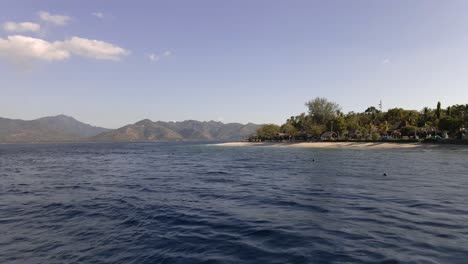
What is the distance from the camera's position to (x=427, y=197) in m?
19.9

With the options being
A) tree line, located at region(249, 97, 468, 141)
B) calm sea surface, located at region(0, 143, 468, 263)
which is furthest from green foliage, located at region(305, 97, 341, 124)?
calm sea surface, located at region(0, 143, 468, 263)

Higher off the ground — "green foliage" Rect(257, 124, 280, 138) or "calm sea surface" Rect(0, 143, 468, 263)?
"green foliage" Rect(257, 124, 280, 138)

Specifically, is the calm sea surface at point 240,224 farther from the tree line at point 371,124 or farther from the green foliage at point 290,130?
the green foliage at point 290,130

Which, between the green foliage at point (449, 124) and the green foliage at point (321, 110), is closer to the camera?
the green foliage at point (449, 124)

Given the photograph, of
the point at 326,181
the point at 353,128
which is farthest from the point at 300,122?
the point at 326,181

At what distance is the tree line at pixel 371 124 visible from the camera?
346 feet

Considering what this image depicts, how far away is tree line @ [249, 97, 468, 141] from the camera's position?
105325 millimetres

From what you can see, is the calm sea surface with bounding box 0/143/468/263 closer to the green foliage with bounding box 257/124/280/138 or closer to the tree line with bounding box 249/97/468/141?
the tree line with bounding box 249/97/468/141

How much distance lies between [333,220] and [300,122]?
162m

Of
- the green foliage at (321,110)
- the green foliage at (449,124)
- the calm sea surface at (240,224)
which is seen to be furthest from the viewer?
the green foliage at (321,110)

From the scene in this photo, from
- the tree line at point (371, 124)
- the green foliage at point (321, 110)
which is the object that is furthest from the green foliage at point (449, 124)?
the green foliage at point (321, 110)

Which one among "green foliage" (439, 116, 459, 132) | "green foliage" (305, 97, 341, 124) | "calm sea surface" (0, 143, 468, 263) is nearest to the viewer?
"calm sea surface" (0, 143, 468, 263)

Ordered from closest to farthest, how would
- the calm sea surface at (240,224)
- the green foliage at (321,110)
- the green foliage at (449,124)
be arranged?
1. the calm sea surface at (240,224)
2. the green foliage at (449,124)
3. the green foliage at (321,110)

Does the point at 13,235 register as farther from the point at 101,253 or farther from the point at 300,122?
the point at 300,122
